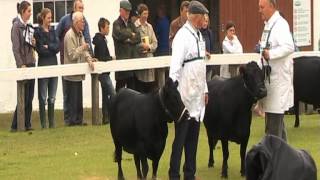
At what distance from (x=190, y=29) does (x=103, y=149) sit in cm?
372

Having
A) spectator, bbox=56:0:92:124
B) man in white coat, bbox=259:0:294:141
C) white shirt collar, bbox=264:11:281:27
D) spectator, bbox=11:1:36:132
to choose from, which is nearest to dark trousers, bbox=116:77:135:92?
spectator, bbox=56:0:92:124

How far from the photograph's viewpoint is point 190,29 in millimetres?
9812

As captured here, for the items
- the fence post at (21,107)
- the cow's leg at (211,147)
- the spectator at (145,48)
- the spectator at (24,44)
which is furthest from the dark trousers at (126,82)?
the cow's leg at (211,147)

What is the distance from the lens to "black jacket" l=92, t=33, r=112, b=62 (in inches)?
623

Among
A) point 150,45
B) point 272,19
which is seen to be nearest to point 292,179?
point 272,19

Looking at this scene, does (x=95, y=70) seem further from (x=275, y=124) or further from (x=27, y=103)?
(x=275, y=124)

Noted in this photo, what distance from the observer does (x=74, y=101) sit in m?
15.7

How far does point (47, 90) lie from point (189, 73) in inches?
251

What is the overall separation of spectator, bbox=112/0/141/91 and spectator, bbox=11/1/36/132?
164 centimetres

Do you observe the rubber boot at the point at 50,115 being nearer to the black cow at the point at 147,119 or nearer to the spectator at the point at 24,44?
the spectator at the point at 24,44

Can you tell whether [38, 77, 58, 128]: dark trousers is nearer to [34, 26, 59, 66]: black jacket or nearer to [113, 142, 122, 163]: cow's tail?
[34, 26, 59, 66]: black jacket

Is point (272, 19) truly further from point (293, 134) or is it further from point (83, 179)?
point (293, 134)

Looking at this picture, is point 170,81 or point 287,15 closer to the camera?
point 170,81

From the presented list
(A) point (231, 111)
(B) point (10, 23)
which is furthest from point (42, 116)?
(A) point (231, 111)
